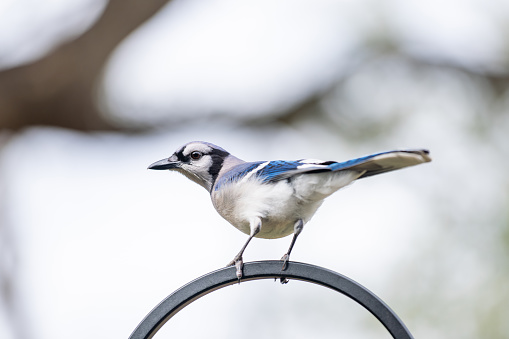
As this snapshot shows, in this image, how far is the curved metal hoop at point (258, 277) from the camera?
1.46 meters

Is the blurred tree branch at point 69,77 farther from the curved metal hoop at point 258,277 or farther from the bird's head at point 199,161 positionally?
the curved metal hoop at point 258,277

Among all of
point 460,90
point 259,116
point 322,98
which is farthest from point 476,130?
point 259,116

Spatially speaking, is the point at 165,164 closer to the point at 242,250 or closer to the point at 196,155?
the point at 196,155

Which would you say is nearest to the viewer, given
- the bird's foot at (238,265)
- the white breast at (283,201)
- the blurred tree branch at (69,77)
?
the bird's foot at (238,265)

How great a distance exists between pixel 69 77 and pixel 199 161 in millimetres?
2330

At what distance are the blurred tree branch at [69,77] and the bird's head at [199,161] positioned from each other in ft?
6.93

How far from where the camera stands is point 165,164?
188 cm

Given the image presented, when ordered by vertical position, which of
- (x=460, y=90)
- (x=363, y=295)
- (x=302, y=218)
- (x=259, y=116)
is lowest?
(x=363, y=295)

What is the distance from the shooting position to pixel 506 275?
4.70 m

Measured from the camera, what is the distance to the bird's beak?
187cm

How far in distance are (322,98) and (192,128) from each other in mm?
932

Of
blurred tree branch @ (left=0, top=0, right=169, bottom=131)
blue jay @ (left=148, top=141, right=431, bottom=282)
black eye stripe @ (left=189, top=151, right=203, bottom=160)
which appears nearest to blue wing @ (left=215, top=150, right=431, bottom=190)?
blue jay @ (left=148, top=141, right=431, bottom=282)

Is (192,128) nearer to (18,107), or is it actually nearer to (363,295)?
(18,107)

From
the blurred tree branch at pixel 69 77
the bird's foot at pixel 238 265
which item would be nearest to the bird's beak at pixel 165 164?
the bird's foot at pixel 238 265
